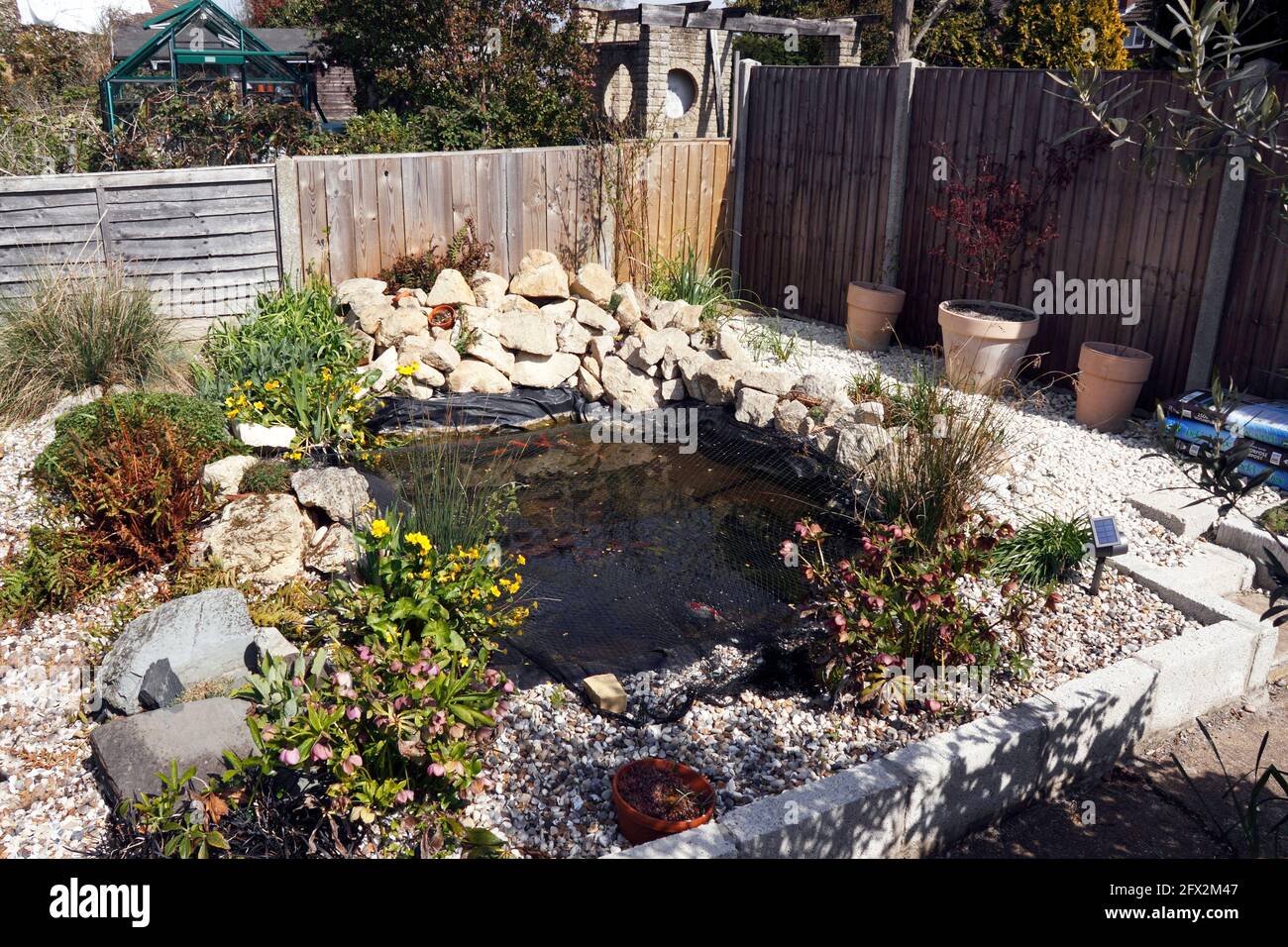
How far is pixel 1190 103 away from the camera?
622 cm

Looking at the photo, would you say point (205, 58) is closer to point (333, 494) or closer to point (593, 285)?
point (593, 285)

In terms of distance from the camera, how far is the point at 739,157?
9734 millimetres

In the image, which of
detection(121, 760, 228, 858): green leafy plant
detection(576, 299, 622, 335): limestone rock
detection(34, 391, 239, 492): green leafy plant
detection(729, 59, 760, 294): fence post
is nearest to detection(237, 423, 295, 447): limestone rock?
detection(34, 391, 239, 492): green leafy plant

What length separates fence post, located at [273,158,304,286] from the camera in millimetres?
7285

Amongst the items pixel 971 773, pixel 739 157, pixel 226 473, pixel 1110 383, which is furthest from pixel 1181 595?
pixel 739 157

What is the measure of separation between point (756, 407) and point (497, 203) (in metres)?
2.89

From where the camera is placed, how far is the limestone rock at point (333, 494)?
4.78m

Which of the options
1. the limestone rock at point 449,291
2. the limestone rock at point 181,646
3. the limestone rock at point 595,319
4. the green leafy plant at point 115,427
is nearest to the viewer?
the limestone rock at point 181,646

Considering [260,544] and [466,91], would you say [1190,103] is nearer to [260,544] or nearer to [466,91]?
[260,544]

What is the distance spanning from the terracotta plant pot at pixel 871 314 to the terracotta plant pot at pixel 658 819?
5739 millimetres

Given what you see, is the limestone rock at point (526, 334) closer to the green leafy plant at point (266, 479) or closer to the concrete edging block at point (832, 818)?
the green leafy plant at point (266, 479)

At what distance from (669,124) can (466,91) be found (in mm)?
5023

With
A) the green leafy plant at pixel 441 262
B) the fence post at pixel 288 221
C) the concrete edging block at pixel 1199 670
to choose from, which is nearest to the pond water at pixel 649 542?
the concrete edging block at pixel 1199 670
